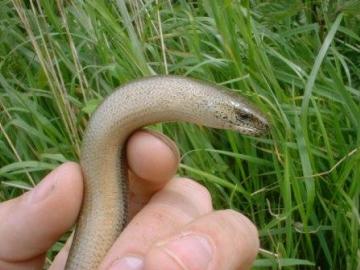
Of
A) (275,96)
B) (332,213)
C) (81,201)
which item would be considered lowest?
(332,213)

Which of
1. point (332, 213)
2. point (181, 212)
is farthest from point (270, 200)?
point (181, 212)

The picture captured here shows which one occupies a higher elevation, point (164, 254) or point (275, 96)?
point (164, 254)

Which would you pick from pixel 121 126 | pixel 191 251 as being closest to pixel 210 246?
pixel 191 251

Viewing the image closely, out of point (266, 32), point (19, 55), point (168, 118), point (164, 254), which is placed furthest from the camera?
point (19, 55)

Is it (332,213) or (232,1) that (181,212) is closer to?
(332,213)

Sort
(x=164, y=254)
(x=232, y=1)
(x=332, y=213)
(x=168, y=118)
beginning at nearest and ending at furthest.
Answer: (x=164, y=254), (x=168, y=118), (x=332, y=213), (x=232, y=1)

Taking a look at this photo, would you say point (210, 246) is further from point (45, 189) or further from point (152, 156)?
point (45, 189)

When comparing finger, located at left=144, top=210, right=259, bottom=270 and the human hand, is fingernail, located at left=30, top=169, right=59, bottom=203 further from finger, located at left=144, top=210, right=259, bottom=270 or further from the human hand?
finger, located at left=144, top=210, right=259, bottom=270

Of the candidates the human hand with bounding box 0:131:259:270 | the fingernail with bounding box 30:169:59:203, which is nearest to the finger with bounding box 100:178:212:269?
the human hand with bounding box 0:131:259:270
